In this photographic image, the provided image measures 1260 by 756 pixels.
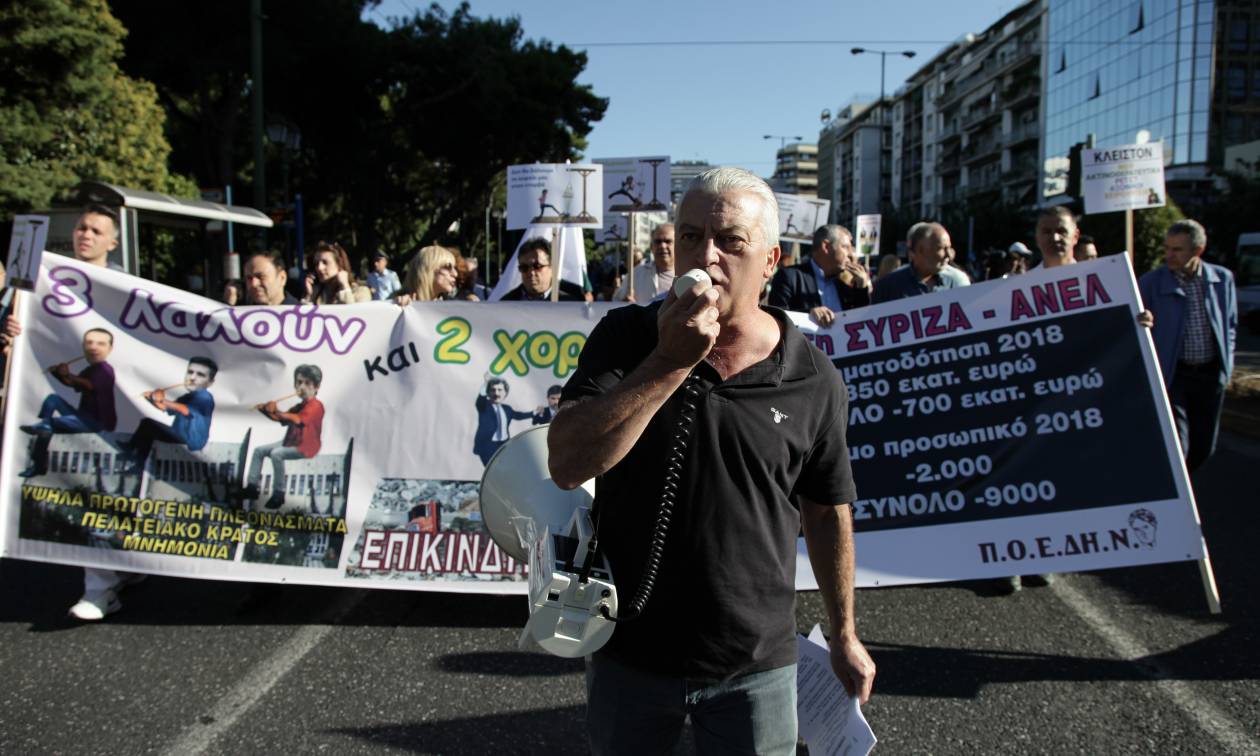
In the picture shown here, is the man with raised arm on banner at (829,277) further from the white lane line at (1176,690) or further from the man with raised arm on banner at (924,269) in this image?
the white lane line at (1176,690)

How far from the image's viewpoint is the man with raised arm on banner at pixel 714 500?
1.61m

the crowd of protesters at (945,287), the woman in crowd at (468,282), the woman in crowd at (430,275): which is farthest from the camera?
the woman in crowd at (468,282)

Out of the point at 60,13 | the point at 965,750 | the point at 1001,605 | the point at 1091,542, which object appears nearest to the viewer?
the point at 965,750

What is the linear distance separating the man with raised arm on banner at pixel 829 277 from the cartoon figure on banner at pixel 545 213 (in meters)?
1.42

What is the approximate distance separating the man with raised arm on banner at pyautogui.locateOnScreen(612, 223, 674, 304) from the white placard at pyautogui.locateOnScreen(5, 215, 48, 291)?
308cm

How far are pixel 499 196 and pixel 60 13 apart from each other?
24.7m

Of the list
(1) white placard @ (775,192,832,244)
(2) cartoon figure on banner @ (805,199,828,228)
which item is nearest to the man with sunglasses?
(1) white placard @ (775,192,832,244)

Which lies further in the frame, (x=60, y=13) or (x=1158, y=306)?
(x=60, y=13)

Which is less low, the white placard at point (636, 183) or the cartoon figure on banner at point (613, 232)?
the cartoon figure on banner at point (613, 232)

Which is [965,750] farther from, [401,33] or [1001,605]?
[401,33]

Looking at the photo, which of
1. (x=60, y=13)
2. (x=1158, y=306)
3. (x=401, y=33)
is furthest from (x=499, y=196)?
(x=1158, y=306)

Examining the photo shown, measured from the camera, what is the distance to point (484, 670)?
370 cm

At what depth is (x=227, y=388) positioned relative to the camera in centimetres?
445

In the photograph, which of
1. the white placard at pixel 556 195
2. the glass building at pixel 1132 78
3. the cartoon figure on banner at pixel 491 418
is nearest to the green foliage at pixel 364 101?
the white placard at pixel 556 195
